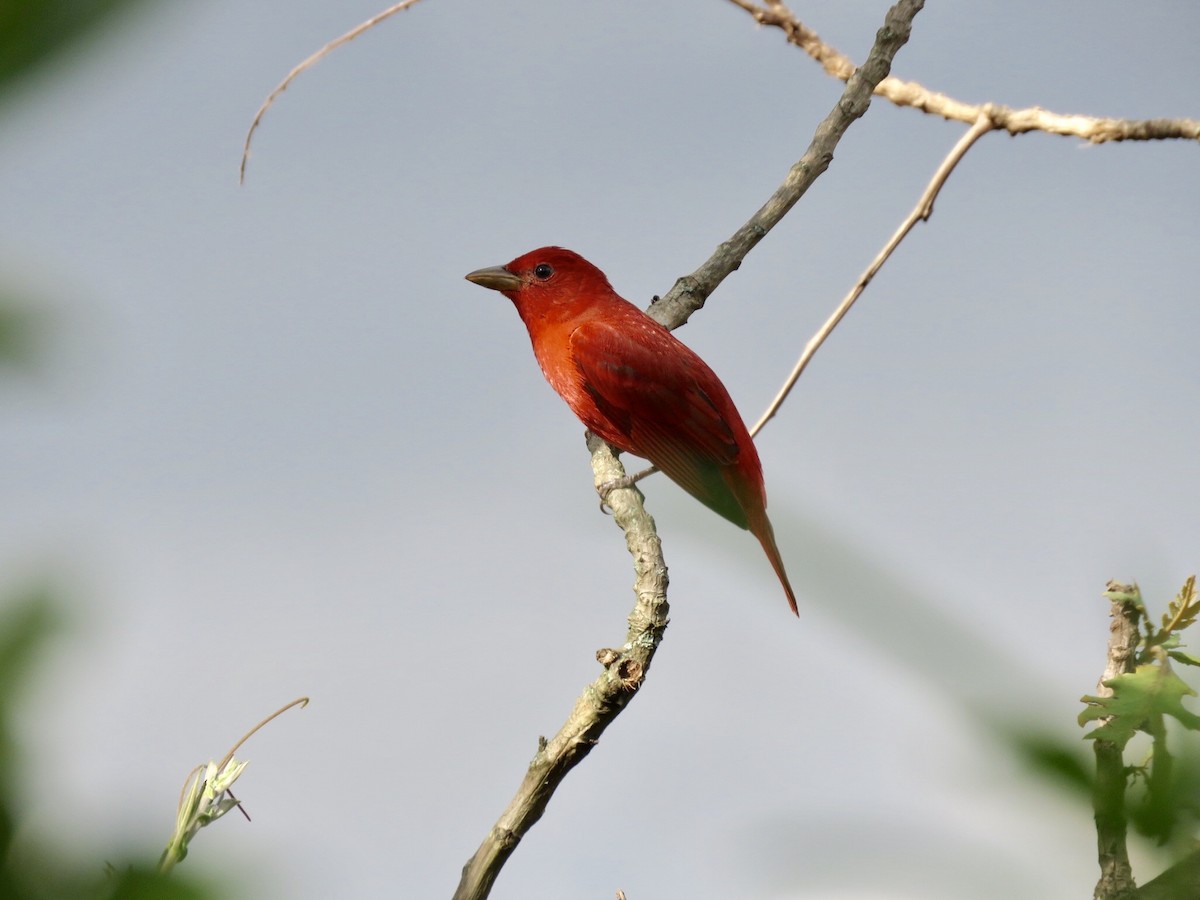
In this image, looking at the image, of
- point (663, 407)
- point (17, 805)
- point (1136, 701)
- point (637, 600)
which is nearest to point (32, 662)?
point (17, 805)

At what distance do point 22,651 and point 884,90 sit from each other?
197 inches

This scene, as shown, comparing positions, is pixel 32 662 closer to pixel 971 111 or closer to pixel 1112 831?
pixel 1112 831

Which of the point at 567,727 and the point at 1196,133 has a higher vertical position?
the point at 1196,133

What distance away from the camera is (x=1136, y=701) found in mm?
1478

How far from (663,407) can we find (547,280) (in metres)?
1.18

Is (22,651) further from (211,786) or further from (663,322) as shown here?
(663,322)

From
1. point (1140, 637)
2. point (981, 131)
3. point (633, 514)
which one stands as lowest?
point (1140, 637)

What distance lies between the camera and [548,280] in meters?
5.50

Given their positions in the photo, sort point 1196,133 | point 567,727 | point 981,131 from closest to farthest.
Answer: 1. point 567,727
2. point 1196,133
3. point 981,131

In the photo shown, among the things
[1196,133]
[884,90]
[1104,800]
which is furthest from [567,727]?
[884,90]

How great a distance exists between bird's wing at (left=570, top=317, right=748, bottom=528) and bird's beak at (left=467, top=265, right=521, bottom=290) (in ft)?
3.00

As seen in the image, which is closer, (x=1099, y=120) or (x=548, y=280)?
(x=1099, y=120)

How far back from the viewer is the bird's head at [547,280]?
542 cm

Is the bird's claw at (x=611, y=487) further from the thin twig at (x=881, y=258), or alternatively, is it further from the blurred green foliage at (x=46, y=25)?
the blurred green foliage at (x=46, y=25)
